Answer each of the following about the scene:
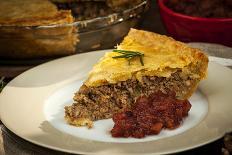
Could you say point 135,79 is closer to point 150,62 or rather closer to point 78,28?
point 150,62

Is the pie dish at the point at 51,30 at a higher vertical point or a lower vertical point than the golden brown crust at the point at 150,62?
lower

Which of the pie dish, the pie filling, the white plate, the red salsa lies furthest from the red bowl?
the red salsa

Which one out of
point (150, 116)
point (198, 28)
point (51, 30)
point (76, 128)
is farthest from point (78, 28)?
point (150, 116)

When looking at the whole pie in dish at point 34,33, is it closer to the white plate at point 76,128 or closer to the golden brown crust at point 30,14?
the golden brown crust at point 30,14

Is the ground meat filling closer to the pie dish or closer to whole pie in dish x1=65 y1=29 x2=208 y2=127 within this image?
whole pie in dish x1=65 y1=29 x2=208 y2=127

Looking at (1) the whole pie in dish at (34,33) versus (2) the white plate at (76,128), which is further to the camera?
(1) the whole pie in dish at (34,33)

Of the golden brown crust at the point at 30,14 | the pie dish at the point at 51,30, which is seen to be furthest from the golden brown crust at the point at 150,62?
the golden brown crust at the point at 30,14
